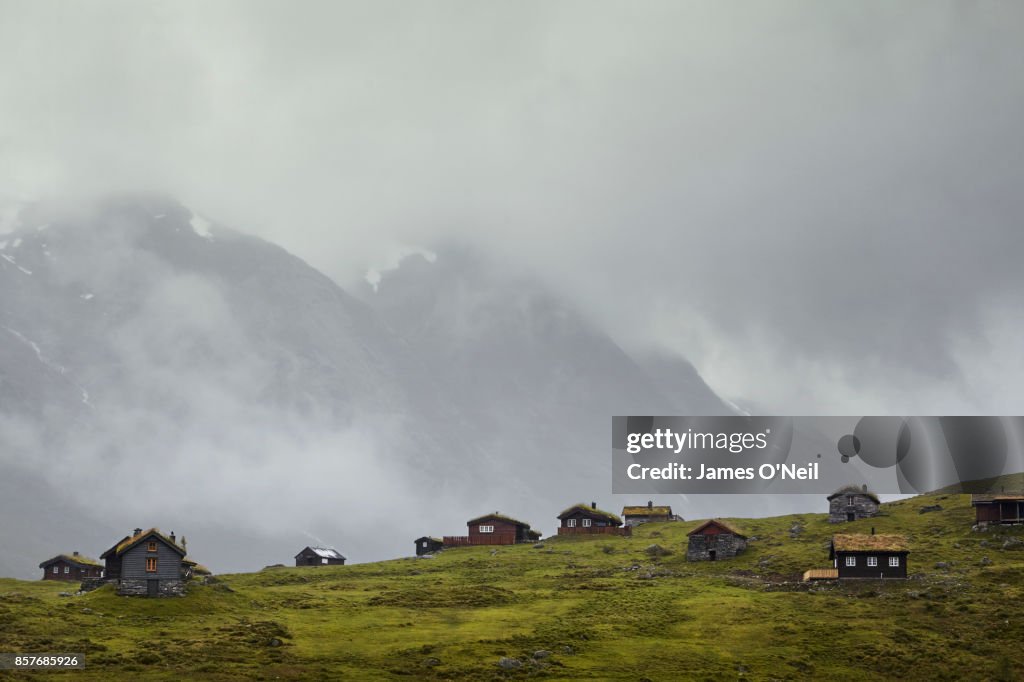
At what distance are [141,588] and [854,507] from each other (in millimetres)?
93020

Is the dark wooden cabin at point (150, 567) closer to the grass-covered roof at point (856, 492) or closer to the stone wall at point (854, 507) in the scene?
the grass-covered roof at point (856, 492)

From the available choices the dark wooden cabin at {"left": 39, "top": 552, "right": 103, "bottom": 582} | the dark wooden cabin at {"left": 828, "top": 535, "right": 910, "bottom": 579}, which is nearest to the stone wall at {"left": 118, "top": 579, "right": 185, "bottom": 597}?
the dark wooden cabin at {"left": 39, "top": 552, "right": 103, "bottom": 582}

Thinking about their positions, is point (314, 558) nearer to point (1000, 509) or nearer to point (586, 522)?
point (586, 522)

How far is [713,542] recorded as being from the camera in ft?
437

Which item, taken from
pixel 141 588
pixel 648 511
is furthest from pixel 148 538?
pixel 648 511

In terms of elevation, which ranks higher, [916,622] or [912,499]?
[912,499]

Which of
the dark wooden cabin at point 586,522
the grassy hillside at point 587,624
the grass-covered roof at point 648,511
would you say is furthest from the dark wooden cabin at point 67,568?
the grass-covered roof at point 648,511

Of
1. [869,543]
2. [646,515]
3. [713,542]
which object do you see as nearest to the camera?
[869,543]

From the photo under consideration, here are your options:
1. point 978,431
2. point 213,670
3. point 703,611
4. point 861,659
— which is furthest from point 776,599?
point 978,431

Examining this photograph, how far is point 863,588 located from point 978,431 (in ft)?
268

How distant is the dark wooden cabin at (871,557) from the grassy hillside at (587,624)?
199 centimetres

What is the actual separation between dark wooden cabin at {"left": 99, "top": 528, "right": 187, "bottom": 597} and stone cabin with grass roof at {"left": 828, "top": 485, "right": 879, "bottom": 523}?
8659cm

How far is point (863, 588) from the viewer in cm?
10681

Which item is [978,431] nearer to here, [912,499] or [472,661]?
[912,499]
